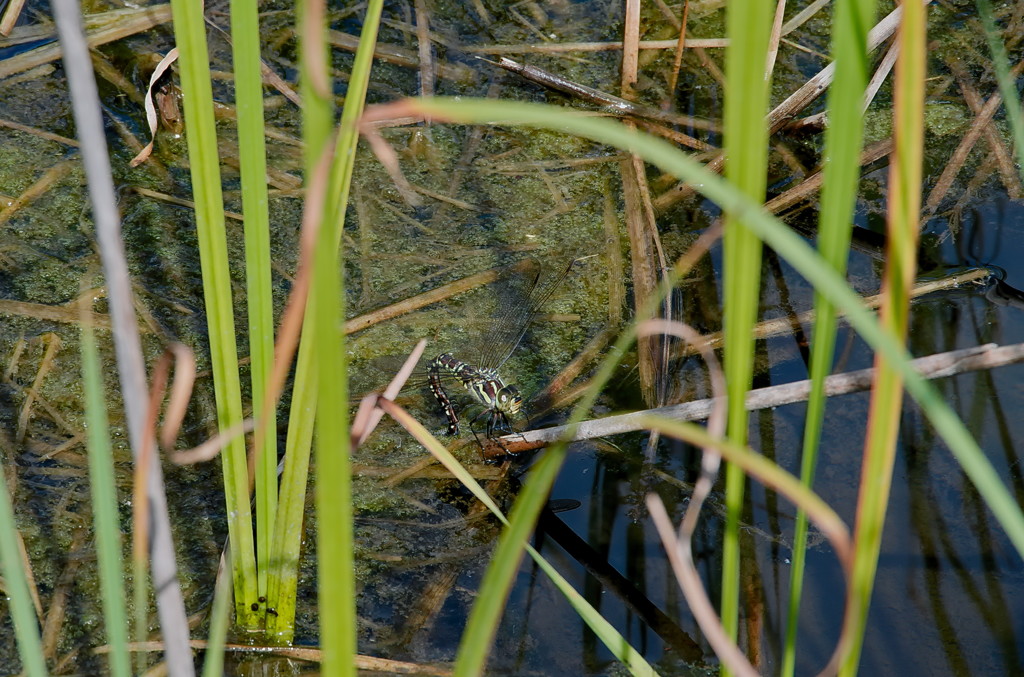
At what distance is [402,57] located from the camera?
12.6ft

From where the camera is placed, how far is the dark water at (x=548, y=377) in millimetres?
2143

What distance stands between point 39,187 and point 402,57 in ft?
4.74

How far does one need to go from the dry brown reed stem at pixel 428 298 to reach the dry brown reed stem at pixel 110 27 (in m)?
1.67

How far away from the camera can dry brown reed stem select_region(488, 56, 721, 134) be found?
364 centimetres

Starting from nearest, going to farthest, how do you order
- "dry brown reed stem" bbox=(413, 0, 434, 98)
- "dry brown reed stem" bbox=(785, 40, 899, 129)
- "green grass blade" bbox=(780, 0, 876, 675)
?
"green grass blade" bbox=(780, 0, 876, 675)
"dry brown reed stem" bbox=(785, 40, 899, 129)
"dry brown reed stem" bbox=(413, 0, 434, 98)

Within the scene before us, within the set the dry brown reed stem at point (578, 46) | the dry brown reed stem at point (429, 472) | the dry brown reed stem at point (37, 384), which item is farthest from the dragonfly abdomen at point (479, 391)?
the dry brown reed stem at point (578, 46)

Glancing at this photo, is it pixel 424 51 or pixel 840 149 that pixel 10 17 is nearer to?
pixel 424 51

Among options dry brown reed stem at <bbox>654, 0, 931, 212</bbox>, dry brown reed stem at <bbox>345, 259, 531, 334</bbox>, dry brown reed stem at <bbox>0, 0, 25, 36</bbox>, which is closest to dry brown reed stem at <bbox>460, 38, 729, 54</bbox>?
dry brown reed stem at <bbox>654, 0, 931, 212</bbox>

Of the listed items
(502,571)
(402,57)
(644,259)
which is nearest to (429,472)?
(644,259)

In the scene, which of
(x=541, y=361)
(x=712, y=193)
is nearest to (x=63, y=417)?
(x=541, y=361)

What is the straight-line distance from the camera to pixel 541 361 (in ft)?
9.62

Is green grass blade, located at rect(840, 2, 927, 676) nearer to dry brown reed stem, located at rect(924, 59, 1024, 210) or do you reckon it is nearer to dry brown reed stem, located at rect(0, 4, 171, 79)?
dry brown reed stem, located at rect(924, 59, 1024, 210)

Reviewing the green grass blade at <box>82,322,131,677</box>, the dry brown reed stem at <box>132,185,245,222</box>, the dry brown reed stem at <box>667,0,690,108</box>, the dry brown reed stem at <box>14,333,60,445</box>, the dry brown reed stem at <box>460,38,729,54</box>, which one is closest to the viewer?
the green grass blade at <box>82,322,131,677</box>

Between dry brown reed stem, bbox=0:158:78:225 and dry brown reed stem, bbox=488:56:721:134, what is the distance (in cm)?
161
